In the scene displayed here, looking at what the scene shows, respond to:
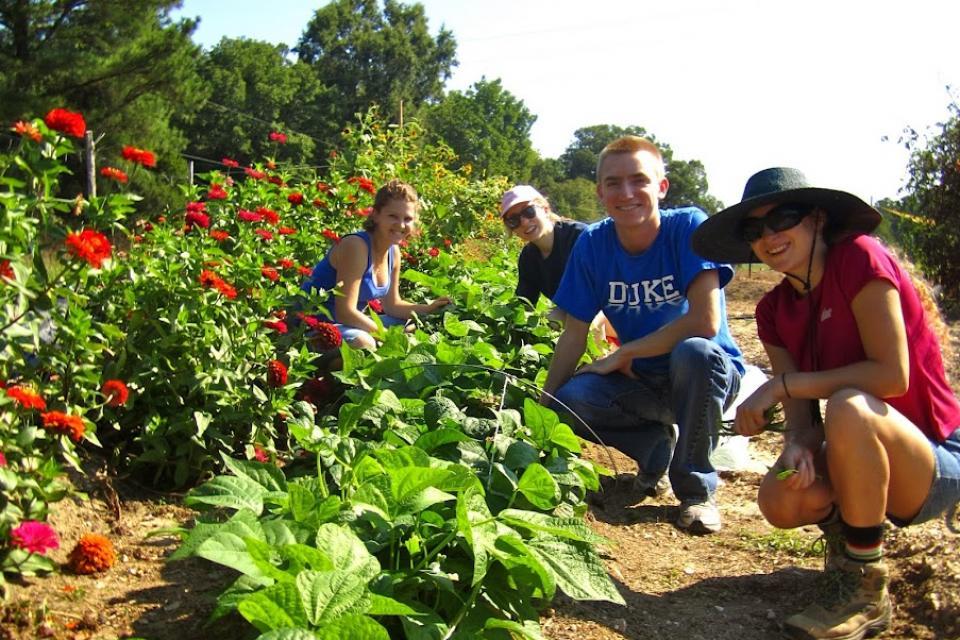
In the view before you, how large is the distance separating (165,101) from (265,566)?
15.3 m

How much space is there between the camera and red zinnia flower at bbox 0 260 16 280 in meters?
1.96

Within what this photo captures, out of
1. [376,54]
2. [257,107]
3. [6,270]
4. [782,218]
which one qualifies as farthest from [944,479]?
[376,54]

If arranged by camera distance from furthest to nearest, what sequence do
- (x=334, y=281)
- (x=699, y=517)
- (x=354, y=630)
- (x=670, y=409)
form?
(x=334, y=281) → (x=670, y=409) → (x=699, y=517) → (x=354, y=630)

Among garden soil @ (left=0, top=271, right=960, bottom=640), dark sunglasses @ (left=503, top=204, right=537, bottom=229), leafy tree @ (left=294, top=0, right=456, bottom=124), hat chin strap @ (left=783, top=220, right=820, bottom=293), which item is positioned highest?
leafy tree @ (left=294, top=0, right=456, bottom=124)

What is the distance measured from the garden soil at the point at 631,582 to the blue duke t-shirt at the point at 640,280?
66 cm

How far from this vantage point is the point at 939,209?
863cm

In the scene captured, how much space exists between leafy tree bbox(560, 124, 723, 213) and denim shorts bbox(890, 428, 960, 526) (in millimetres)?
58532

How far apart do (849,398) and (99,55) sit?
1373 cm

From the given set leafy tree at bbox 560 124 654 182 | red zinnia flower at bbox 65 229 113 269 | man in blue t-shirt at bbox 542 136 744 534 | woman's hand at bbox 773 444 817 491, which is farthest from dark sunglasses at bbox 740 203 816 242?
leafy tree at bbox 560 124 654 182

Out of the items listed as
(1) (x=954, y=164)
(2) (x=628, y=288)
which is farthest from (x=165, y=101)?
(2) (x=628, y=288)

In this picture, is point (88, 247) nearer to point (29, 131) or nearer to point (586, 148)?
point (29, 131)

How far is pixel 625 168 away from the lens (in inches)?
133

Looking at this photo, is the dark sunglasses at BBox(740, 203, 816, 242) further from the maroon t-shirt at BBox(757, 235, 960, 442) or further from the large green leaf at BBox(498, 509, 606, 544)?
the large green leaf at BBox(498, 509, 606, 544)

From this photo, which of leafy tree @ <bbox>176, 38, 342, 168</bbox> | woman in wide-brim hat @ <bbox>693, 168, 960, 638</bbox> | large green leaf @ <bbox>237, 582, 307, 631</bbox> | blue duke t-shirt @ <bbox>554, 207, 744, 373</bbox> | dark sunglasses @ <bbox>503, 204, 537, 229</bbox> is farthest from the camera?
leafy tree @ <bbox>176, 38, 342, 168</bbox>
